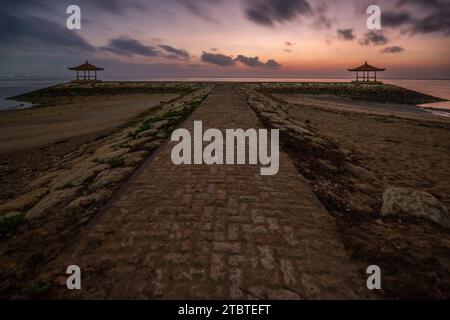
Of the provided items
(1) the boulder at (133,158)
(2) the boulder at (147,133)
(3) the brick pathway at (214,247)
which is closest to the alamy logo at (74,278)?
(3) the brick pathway at (214,247)

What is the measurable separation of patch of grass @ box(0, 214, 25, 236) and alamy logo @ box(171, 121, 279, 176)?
2.77 meters

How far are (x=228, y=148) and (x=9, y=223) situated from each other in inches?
175

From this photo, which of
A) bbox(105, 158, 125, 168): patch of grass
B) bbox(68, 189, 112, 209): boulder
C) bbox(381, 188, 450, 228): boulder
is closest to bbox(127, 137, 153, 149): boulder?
bbox(105, 158, 125, 168): patch of grass

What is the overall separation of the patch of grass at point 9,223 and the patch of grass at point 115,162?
194 cm

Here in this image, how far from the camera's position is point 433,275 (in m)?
2.53

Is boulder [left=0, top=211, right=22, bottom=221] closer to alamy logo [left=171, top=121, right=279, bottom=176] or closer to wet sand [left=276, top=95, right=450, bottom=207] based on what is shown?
alamy logo [left=171, top=121, right=279, bottom=176]

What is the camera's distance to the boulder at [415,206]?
360cm

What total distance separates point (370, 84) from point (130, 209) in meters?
54.0

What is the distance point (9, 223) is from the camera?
3.47 metres

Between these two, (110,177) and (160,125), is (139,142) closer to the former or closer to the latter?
(160,125)

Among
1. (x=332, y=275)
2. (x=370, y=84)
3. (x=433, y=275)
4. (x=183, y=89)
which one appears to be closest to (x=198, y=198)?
(x=332, y=275)

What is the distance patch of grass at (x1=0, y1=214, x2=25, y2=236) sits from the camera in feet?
10.9
